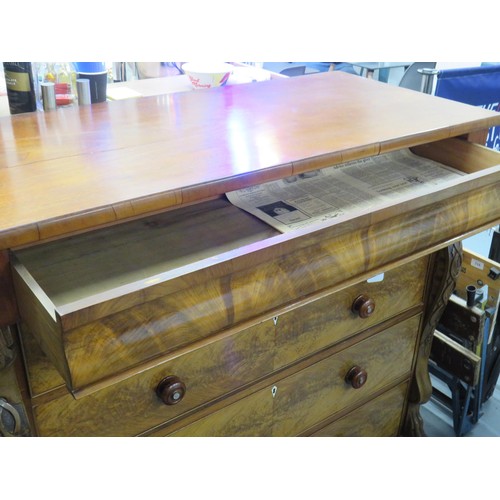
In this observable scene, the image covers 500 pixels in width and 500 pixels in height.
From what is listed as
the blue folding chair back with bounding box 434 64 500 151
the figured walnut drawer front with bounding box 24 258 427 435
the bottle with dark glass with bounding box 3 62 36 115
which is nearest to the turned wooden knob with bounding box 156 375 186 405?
the figured walnut drawer front with bounding box 24 258 427 435

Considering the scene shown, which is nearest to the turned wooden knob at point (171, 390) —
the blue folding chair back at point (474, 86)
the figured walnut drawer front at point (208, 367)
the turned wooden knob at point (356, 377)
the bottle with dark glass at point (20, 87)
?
the figured walnut drawer front at point (208, 367)

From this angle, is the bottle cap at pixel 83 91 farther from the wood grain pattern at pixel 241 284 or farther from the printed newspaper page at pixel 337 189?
the wood grain pattern at pixel 241 284

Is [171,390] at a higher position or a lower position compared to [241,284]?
lower

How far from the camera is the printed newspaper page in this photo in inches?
35.0

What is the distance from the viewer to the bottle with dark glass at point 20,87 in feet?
3.04

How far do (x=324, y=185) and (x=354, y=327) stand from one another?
27 cm

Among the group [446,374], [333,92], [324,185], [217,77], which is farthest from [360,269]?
[446,374]

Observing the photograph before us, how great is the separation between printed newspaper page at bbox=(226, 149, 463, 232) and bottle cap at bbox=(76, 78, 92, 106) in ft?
1.06

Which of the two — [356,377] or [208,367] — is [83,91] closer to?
[208,367]

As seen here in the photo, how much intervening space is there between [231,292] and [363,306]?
375mm

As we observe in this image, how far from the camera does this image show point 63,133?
843mm

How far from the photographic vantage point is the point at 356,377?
1087mm

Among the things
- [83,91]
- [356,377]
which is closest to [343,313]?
[356,377]

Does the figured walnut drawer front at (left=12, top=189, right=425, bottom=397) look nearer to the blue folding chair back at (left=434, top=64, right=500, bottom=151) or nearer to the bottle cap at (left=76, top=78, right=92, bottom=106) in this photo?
the bottle cap at (left=76, top=78, right=92, bottom=106)
